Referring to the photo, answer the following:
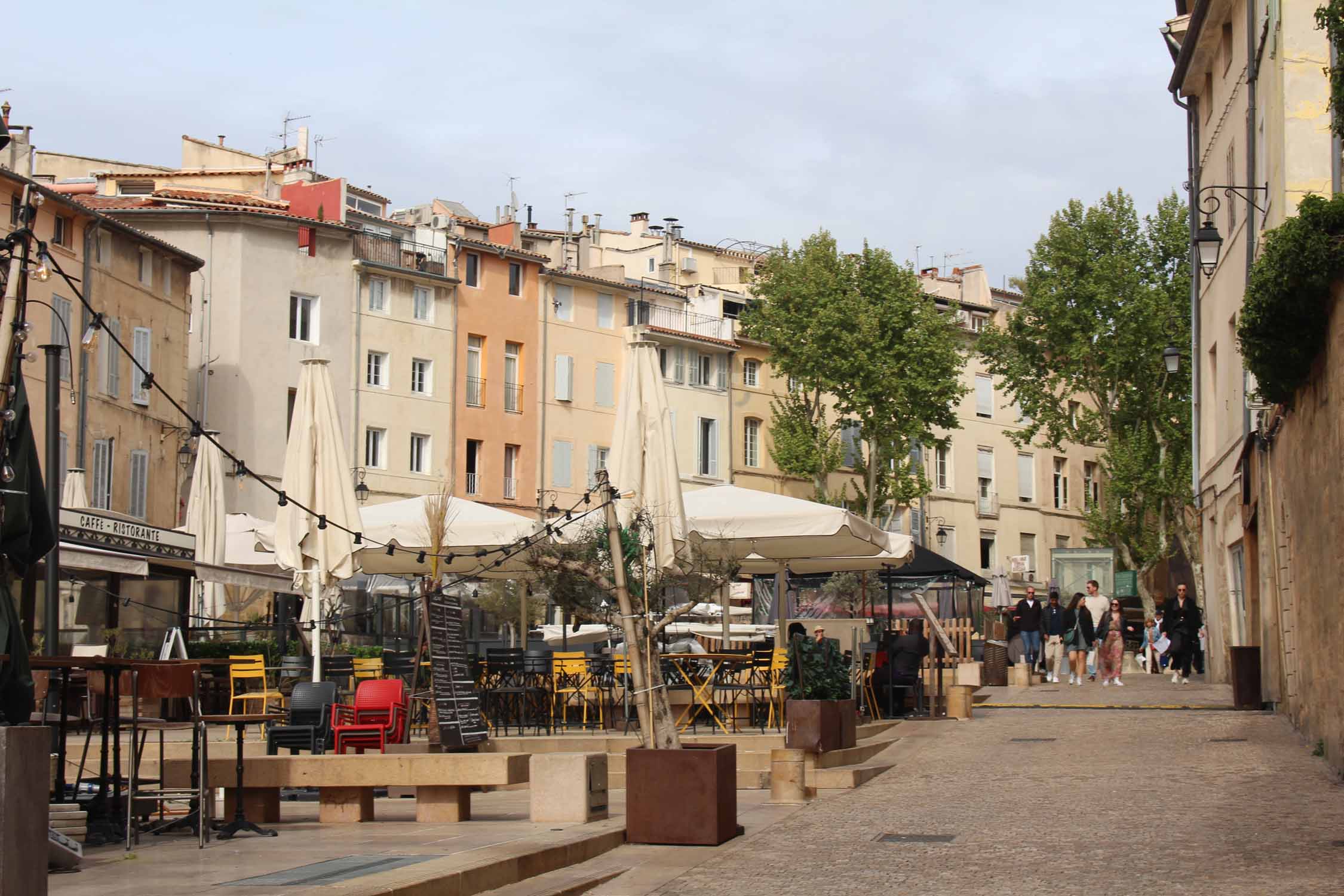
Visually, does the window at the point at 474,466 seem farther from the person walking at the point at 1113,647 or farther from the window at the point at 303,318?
the person walking at the point at 1113,647

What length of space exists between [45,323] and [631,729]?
922 inches

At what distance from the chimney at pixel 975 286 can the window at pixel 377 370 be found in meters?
31.2

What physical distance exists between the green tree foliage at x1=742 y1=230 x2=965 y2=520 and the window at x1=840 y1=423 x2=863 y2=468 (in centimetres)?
18

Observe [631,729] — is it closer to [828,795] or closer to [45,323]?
[828,795]

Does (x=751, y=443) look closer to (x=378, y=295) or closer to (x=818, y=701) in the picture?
(x=378, y=295)

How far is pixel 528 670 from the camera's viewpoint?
64.6 ft

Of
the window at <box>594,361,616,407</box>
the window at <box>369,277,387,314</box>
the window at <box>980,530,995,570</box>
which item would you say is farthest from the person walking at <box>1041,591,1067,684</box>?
the window at <box>980,530,995,570</box>

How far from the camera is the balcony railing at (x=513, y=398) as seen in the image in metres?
54.9

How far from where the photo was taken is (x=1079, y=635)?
3014 centimetres

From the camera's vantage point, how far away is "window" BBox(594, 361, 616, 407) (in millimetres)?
57844

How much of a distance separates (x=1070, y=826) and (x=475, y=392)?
43.3m

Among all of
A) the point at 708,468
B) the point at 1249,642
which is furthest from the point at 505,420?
the point at 1249,642

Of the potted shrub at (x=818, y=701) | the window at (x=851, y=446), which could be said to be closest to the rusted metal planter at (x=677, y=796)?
the potted shrub at (x=818, y=701)

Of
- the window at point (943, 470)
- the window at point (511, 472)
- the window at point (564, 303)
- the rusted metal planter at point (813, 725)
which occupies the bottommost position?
the rusted metal planter at point (813, 725)
